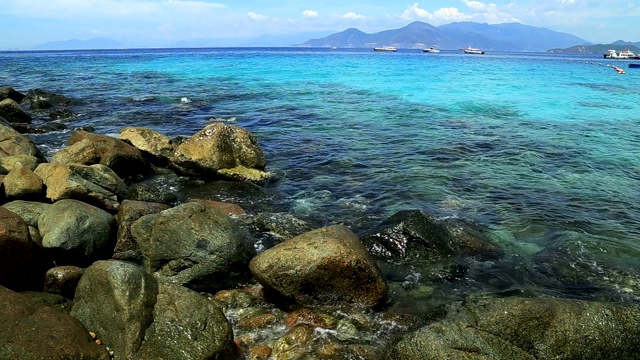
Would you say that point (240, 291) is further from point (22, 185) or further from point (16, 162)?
point (16, 162)

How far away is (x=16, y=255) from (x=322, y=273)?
16.8ft

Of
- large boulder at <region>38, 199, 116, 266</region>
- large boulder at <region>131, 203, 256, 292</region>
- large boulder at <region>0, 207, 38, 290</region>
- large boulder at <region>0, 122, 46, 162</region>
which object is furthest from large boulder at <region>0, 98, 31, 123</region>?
large boulder at <region>131, 203, 256, 292</region>

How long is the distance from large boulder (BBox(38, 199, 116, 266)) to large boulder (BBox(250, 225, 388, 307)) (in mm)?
3524

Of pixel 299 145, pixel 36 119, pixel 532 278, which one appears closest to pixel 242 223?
pixel 532 278

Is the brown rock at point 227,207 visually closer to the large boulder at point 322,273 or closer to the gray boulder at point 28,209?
the gray boulder at point 28,209

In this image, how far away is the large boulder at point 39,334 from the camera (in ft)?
17.5

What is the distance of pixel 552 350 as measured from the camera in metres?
5.83

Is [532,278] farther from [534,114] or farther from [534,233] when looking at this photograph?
[534,114]

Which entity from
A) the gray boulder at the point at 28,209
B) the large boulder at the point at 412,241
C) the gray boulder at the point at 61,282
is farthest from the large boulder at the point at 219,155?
the gray boulder at the point at 61,282

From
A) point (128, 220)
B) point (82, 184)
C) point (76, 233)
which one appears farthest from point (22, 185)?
point (76, 233)

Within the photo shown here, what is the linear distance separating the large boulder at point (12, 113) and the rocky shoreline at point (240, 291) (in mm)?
13495

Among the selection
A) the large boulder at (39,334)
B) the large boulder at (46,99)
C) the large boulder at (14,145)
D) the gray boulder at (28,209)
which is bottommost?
the large boulder at (39,334)

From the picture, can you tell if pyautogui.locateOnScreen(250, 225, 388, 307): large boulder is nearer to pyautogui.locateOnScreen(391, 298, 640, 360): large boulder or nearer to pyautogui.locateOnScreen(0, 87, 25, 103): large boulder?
pyautogui.locateOnScreen(391, 298, 640, 360): large boulder

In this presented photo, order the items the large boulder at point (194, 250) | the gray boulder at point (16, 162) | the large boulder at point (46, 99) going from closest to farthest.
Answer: the large boulder at point (194, 250)
the gray boulder at point (16, 162)
the large boulder at point (46, 99)
